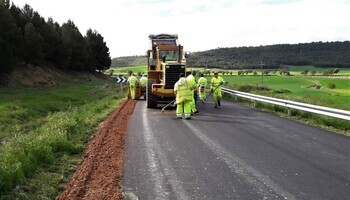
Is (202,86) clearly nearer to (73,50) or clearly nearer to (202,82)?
(202,82)

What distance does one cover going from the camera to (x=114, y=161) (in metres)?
7.96

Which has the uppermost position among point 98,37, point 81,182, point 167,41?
point 98,37

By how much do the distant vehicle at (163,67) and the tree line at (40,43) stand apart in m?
20.1

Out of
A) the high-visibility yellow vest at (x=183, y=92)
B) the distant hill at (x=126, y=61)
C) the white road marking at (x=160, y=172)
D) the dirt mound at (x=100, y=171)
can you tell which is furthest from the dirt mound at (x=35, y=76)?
the distant hill at (x=126, y=61)

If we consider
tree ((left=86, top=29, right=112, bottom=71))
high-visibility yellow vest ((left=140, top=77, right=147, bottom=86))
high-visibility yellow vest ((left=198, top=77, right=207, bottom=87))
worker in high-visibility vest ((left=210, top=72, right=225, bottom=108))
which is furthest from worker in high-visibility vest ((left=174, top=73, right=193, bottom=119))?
tree ((left=86, top=29, right=112, bottom=71))

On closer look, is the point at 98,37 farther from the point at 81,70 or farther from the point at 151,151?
the point at 151,151

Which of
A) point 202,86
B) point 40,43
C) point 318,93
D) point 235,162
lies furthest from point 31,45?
point 235,162

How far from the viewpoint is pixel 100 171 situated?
7.18 m

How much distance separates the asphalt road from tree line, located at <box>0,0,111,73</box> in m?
30.7

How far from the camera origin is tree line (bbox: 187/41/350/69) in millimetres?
121000

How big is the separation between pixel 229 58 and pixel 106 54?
6051 centimetres

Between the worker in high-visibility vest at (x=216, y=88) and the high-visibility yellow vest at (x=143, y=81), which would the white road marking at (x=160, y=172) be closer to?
the worker in high-visibility vest at (x=216, y=88)

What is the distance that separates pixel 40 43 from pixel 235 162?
4539 centimetres

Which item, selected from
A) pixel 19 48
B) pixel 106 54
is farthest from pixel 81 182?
pixel 106 54
